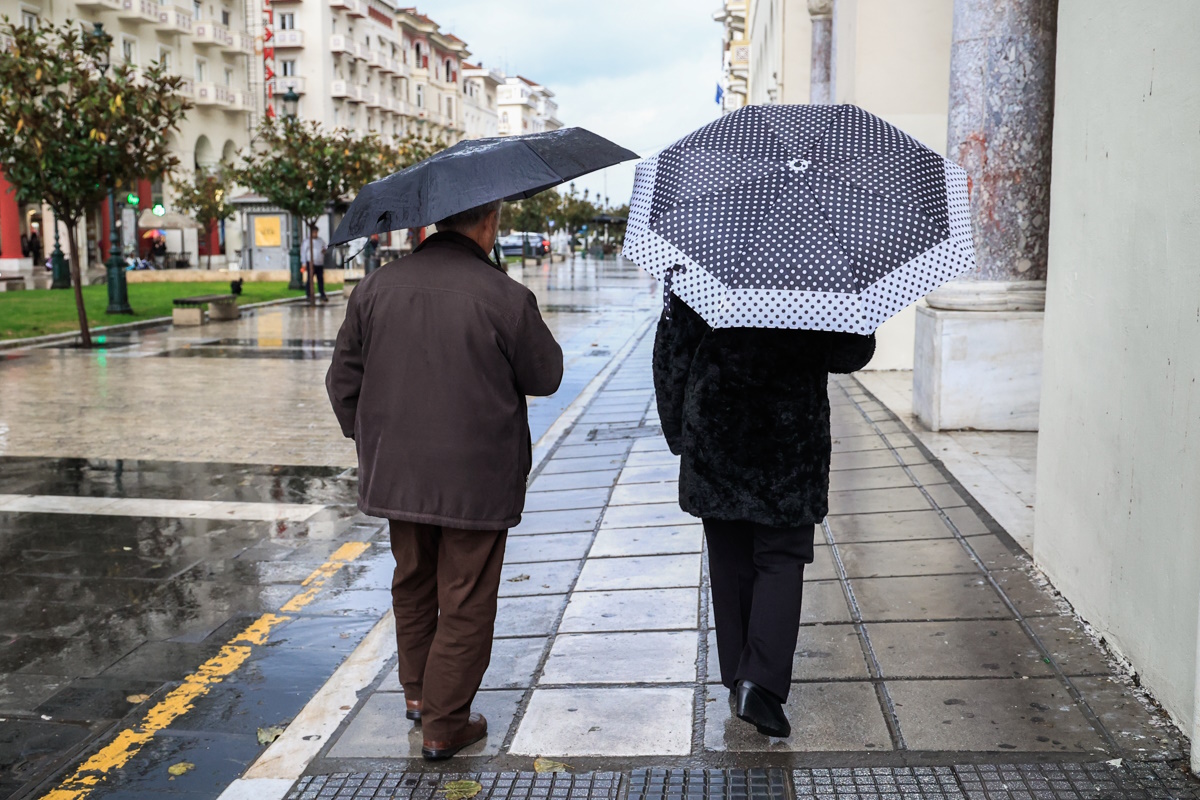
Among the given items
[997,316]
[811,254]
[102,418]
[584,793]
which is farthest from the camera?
[102,418]

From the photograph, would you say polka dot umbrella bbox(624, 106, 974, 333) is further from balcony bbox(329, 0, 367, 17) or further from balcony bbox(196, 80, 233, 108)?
balcony bbox(329, 0, 367, 17)

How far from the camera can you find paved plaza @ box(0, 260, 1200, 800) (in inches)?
133

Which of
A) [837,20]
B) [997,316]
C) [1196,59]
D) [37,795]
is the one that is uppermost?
[837,20]

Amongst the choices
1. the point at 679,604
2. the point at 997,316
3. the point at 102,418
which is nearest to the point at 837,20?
the point at 997,316

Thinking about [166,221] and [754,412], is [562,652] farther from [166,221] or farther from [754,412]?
[166,221]

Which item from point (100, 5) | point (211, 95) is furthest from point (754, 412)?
point (211, 95)

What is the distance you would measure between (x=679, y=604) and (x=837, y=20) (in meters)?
10.9

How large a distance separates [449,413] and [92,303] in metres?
24.7

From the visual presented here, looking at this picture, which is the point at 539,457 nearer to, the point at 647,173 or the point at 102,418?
the point at 102,418

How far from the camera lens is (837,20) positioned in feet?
46.1

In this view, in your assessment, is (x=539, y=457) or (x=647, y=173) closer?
(x=647, y=173)

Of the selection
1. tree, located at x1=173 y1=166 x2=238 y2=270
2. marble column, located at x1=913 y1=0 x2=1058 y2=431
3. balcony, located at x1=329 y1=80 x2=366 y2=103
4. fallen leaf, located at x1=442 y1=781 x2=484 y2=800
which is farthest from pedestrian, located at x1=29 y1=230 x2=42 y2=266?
fallen leaf, located at x1=442 y1=781 x2=484 y2=800

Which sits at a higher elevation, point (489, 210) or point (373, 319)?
point (489, 210)

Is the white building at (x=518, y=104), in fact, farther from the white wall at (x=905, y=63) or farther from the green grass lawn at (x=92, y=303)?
the white wall at (x=905, y=63)
